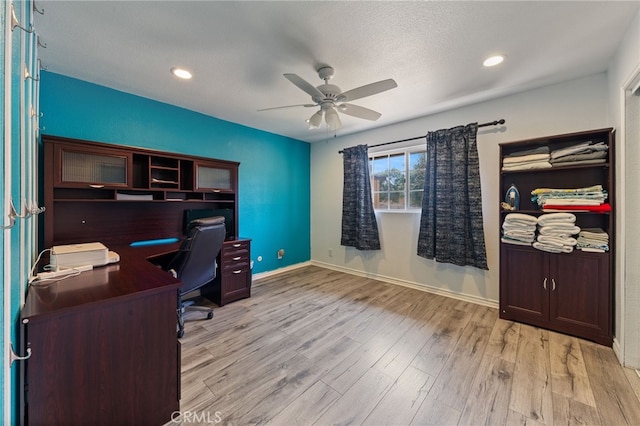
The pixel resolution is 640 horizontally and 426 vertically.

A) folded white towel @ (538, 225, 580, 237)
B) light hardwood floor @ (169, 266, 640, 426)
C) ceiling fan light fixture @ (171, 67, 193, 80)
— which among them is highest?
ceiling fan light fixture @ (171, 67, 193, 80)

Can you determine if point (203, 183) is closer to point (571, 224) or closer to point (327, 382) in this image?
point (327, 382)

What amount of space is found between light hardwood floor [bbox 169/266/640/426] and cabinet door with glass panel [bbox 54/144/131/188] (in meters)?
1.66

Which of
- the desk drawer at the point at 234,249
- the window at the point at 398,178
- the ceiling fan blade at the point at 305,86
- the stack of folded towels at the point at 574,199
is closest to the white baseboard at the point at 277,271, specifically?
the desk drawer at the point at 234,249

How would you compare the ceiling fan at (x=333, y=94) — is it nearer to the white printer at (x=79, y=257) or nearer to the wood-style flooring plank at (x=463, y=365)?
the white printer at (x=79, y=257)

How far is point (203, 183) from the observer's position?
10.2ft

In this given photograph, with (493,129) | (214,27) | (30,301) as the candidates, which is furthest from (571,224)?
(30,301)

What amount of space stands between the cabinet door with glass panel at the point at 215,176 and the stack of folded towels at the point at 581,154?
3543 mm

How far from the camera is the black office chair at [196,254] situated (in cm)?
217

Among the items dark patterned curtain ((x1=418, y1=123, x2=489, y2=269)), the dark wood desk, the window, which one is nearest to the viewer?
the dark wood desk

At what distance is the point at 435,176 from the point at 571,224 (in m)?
1.39

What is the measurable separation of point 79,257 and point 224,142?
239 centimetres

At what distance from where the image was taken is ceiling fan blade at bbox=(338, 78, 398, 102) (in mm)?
1866

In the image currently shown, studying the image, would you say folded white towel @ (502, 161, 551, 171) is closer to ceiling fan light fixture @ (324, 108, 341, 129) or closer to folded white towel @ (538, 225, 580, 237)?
folded white towel @ (538, 225, 580, 237)

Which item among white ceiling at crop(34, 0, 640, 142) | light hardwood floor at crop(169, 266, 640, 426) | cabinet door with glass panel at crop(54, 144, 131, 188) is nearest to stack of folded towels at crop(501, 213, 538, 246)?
light hardwood floor at crop(169, 266, 640, 426)
